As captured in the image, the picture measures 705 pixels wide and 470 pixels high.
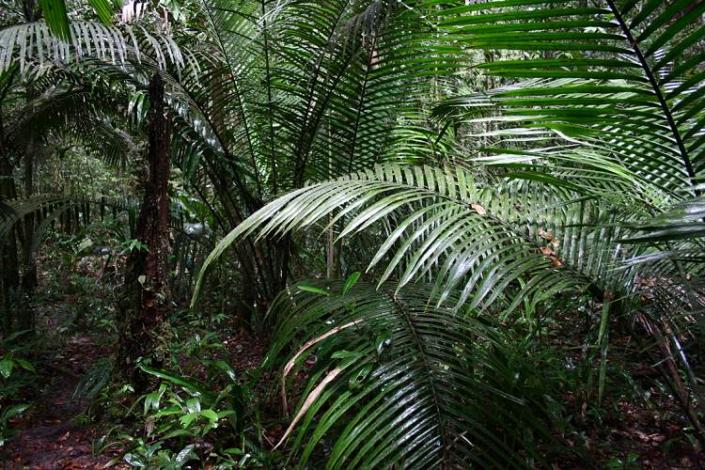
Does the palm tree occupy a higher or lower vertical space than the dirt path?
higher

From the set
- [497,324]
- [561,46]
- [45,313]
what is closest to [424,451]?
[497,324]

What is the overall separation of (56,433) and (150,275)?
2.89 ft

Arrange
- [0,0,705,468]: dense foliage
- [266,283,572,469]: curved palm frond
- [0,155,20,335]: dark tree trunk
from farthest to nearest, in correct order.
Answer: [0,155,20,335]: dark tree trunk → [266,283,572,469]: curved palm frond → [0,0,705,468]: dense foliage

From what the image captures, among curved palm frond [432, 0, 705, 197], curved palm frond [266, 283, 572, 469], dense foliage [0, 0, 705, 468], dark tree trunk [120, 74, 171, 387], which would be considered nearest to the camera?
curved palm frond [432, 0, 705, 197]

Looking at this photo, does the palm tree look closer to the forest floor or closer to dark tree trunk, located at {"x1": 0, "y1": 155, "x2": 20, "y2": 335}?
the forest floor

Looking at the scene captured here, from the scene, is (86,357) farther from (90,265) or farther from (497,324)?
(497,324)

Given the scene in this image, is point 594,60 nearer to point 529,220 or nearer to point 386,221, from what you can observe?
point 529,220

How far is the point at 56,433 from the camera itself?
2.46m

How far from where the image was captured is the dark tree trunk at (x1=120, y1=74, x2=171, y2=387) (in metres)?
2.44

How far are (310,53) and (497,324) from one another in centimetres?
169

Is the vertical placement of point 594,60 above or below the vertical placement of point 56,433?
A: above

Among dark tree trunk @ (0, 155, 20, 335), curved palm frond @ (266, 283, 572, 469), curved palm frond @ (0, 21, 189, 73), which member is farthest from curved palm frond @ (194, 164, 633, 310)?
dark tree trunk @ (0, 155, 20, 335)

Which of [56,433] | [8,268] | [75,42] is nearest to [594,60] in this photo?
[75,42]

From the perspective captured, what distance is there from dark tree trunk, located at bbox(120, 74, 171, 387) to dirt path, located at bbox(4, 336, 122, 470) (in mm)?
359
